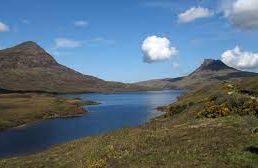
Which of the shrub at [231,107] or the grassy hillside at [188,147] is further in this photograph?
the shrub at [231,107]

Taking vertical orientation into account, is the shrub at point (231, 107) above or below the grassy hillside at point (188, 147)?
above

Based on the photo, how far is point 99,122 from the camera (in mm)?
153375

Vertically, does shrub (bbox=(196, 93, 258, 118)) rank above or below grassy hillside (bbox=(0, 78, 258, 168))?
above

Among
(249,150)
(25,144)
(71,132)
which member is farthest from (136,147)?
(71,132)

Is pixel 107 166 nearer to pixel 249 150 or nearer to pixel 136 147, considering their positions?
pixel 136 147

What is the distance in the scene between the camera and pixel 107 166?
32.5 meters

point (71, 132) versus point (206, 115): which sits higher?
point (206, 115)

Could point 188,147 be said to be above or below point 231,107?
below

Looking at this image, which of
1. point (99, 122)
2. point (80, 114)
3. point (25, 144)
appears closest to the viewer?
point (25, 144)

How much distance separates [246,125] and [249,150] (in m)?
10.1

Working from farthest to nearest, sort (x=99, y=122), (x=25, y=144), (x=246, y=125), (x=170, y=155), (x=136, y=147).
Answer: (x=99, y=122), (x=25, y=144), (x=246, y=125), (x=136, y=147), (x=170, y=155)

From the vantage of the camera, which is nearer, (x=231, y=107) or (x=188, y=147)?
(x=188, y=147)

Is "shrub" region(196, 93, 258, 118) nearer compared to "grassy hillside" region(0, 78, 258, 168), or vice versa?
"grassy hillside" region(0, 78, 258, 168)

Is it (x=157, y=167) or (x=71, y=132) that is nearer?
(x=157, y=167)
